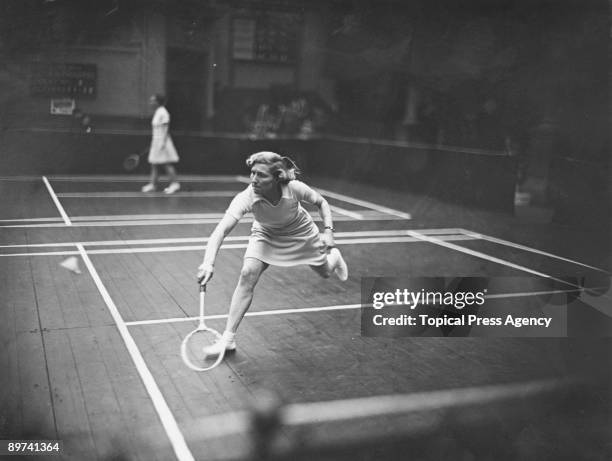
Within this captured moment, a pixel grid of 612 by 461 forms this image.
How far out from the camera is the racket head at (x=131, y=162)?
12695 millimetres

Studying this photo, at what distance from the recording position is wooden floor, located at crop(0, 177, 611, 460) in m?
3.87

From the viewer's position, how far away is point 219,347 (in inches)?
185

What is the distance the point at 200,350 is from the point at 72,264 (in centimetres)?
270

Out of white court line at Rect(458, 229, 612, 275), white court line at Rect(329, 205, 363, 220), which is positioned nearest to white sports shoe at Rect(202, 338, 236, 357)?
white court line at Rect(458, 229, 612, 275)

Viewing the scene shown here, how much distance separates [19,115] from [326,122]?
6.20m

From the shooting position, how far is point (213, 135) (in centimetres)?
1162

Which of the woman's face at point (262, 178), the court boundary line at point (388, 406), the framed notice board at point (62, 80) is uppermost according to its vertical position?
the framed notice board at point (62, 80)

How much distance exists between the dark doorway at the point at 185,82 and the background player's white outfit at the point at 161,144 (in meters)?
0.24

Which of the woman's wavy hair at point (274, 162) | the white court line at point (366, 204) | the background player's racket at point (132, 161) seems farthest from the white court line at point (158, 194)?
the woman's wavy hair at point (274, 162)

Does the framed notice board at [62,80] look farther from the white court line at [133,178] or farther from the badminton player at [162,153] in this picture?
the white court line at [133,178]

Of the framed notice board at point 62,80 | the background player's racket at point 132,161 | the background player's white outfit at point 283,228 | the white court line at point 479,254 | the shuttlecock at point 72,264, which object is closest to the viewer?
the background player's white outfit at point 283,228

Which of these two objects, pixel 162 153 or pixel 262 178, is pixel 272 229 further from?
pixel 162 153

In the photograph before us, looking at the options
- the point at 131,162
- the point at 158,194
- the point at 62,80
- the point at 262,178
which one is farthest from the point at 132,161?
the point at 262,178

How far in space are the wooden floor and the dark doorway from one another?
61.9 inches
